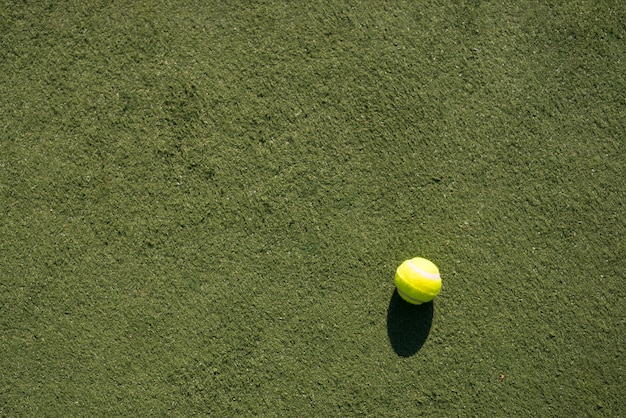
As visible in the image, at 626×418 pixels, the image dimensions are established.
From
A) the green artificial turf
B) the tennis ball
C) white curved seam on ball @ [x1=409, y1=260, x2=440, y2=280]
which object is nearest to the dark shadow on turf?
the green artificial turf

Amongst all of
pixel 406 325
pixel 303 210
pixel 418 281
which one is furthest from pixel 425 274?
pixel 303 210

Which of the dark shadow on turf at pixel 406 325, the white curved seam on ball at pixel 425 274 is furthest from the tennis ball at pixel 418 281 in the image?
the dark shadow on turf at pixel 406 325

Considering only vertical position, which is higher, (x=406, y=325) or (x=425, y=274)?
(x=425, y=274)

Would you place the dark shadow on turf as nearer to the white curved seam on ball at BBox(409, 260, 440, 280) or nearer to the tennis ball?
the tennis ball

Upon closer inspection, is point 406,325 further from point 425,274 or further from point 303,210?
point 303,210

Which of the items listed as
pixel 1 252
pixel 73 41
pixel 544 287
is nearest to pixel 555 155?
pixel 544 287

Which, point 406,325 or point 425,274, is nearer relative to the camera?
point 425,274
